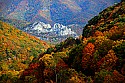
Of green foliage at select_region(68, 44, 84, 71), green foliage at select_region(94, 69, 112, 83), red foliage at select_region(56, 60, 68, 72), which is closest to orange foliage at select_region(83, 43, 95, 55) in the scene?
green foliage at select_region(68, 44, 84, 71)

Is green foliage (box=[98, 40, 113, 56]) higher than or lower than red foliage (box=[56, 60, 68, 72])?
higher

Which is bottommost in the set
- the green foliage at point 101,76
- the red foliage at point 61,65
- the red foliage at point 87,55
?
the green foliage at point 101,76

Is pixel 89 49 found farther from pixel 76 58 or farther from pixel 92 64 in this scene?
pixel 76 58

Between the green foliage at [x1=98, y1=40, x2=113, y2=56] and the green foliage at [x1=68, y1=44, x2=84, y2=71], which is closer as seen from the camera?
the green foliage at [x1=98, y1=40, x2=113, y2=56]

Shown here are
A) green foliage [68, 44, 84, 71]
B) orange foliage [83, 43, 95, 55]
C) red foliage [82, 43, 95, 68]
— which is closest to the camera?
red foliage [82, 43, 95, 68]

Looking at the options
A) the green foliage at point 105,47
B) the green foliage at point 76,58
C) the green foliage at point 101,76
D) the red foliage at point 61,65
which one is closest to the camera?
the green foliage at point 101,76

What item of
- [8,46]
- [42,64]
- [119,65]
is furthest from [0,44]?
[119,65]

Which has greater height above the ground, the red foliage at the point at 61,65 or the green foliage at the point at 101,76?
the red foliage at the point at 61,65

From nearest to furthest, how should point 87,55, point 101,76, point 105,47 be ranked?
point 101,76, point 105,47, point 87,55

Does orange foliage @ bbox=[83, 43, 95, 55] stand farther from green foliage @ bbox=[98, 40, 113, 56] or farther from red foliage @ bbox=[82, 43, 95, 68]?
green foliage @ bbox=[98, 40, 113, 56]

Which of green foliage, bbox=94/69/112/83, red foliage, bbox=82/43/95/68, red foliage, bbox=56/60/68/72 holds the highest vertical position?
red foliage, bbox=82/43/95/68

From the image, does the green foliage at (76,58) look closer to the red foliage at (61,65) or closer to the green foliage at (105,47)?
the red foliage at (61,65)

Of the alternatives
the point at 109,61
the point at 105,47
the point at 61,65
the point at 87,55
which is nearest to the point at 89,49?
the point at 87,55

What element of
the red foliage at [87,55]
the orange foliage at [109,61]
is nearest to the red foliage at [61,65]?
the red foliage at [87,55]
